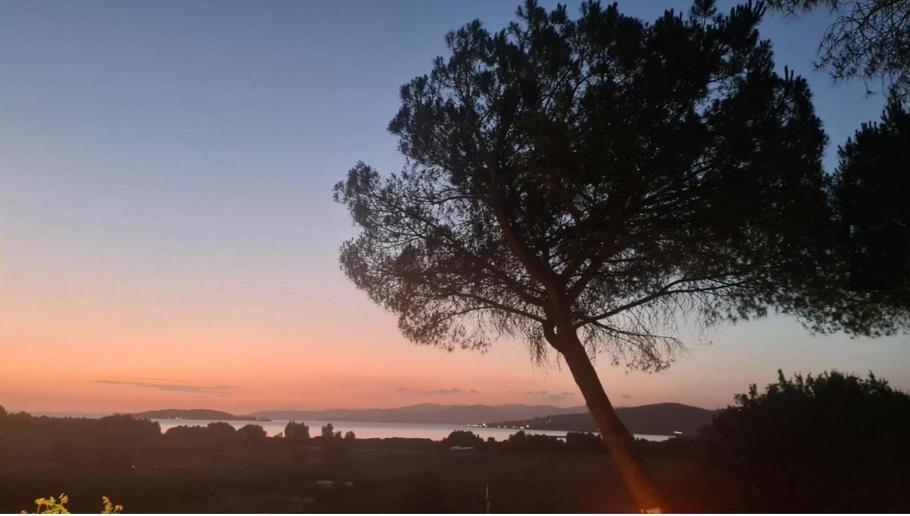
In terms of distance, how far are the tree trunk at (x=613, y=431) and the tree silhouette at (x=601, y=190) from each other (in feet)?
0.05

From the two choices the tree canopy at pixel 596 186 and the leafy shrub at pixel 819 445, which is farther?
the leafy shrub at pixel 819 445

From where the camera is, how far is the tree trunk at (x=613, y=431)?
6.11m

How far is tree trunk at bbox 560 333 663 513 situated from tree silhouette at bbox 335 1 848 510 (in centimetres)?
1

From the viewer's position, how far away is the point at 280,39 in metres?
7.04

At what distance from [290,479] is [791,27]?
834cm

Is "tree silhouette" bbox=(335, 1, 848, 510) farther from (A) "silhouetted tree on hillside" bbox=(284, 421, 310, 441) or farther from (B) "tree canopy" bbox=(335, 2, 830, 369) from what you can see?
(A) "silhouetted tree on hillside" bbox=(284, 421, 310, 441)

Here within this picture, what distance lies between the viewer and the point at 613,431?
6418 millimetres

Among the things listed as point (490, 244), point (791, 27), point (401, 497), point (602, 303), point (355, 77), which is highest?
point (355, 77)

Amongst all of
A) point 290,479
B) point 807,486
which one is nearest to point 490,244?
point 807,486

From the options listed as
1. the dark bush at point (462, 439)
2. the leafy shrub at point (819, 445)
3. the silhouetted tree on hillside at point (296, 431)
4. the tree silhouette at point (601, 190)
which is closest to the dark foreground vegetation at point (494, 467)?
the leafy shrub at point (819, 445)

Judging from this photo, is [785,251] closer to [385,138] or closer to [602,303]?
[602,303]

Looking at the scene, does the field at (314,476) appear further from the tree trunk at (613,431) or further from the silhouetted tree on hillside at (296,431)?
the tree trunk at (613,431)

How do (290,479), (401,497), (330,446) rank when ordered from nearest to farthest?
(401,497) → (290,479) → (330,446)

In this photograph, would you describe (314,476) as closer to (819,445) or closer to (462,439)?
(462,439)
